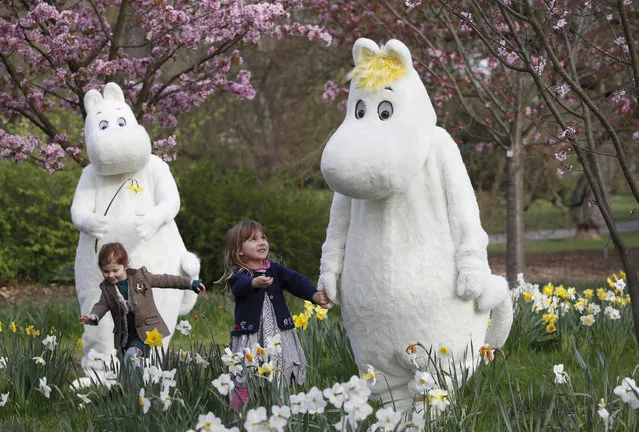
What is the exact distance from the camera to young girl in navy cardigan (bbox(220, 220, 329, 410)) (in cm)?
371

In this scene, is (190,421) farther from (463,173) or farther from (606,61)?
(606,61)

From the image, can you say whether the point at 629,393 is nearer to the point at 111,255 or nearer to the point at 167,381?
the point at 167,381

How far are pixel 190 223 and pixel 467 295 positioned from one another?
7077 millimetres

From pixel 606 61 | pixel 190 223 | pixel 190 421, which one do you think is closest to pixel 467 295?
pixel 190 421

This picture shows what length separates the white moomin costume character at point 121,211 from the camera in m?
4.77

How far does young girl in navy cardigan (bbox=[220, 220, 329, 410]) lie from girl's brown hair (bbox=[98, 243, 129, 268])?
2.33 feet

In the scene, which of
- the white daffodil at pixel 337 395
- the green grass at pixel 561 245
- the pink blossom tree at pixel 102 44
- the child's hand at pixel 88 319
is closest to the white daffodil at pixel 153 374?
the white daffodil at pixel 337 395

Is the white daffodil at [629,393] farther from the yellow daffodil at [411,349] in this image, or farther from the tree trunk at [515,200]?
the tree trunk at [515,200]

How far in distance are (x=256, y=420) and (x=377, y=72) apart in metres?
1.56

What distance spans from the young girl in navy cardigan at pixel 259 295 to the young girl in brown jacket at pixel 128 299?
15.1 inches

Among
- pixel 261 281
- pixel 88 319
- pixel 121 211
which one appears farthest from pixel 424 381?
pixel 121 211

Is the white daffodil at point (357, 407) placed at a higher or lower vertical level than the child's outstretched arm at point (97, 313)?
lower

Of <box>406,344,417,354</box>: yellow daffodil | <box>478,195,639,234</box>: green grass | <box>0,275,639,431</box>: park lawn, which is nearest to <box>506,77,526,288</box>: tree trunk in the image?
<box>0,275,639,431</box>: park lawn

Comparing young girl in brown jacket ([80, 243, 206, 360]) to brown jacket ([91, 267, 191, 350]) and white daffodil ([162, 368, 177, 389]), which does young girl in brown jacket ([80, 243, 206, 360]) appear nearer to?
brown jacket ([91, 267, 191, 350])
